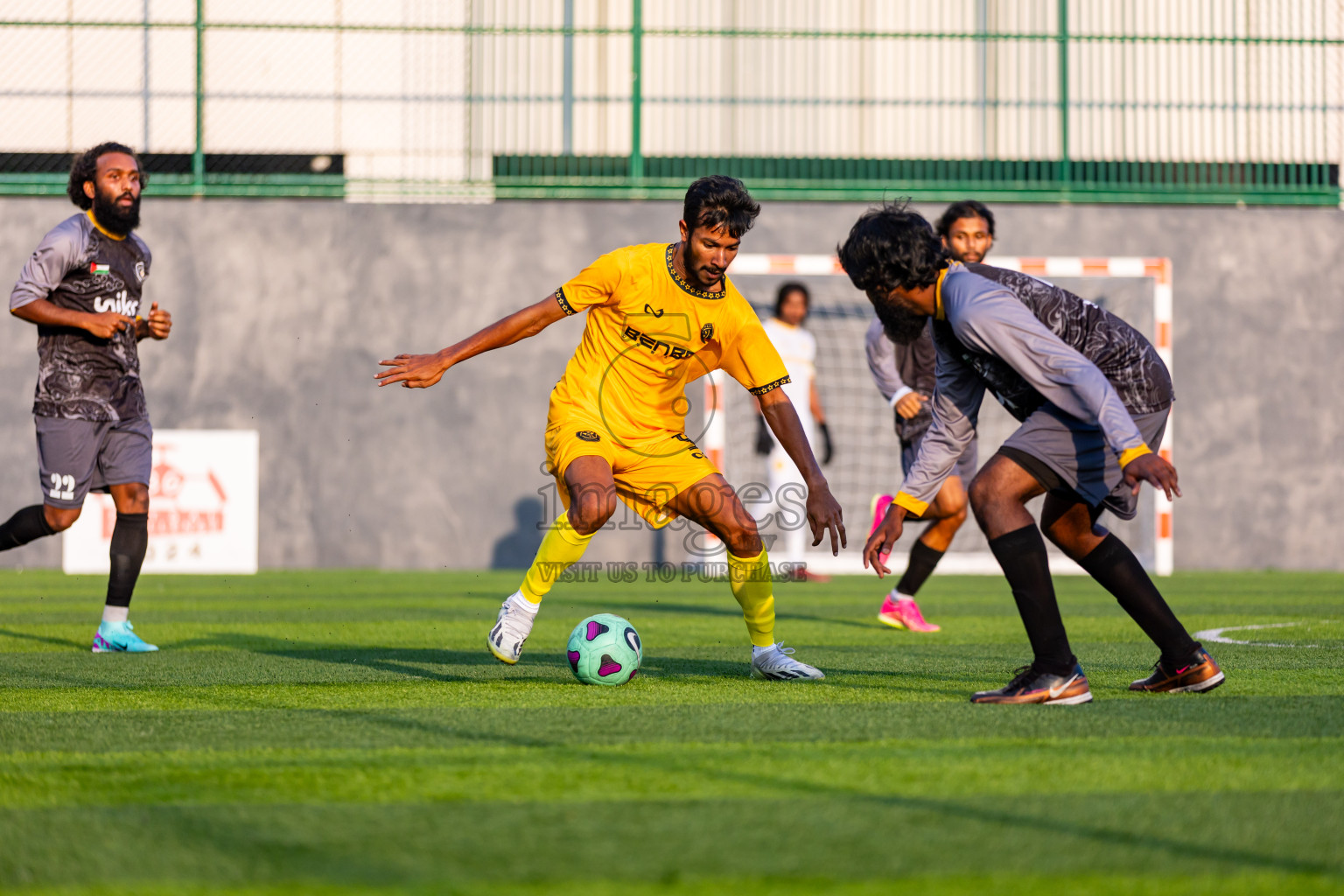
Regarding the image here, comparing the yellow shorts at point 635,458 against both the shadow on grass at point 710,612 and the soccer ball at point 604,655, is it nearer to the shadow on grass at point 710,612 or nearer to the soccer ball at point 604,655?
the soccer ball at point 604,655

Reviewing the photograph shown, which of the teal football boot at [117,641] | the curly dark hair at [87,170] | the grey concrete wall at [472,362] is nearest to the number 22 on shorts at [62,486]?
the teal football boot at [117,641]

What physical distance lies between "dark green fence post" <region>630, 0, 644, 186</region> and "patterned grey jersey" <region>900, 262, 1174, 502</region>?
30.4ft

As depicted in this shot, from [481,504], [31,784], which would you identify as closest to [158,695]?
[31,784]

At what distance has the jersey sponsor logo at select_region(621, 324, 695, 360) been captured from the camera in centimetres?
486

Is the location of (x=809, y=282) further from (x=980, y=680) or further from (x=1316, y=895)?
(x=1316, y=895)

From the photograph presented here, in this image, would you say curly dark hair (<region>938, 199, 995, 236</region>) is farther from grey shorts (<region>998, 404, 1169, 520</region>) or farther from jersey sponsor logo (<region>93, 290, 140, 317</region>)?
jersey sponsor logo (<region>93, 290, 140, 317</region>)

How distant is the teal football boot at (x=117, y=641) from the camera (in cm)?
582

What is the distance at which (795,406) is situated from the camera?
10.5 metres

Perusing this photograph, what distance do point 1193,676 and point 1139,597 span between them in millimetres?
297

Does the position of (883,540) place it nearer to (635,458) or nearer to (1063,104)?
(635,458)

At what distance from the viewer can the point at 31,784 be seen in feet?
9.26

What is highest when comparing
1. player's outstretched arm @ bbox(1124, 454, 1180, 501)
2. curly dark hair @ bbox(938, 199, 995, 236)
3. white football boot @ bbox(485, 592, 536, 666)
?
curly dark hair @ bbox(938, 199, 995, 236)

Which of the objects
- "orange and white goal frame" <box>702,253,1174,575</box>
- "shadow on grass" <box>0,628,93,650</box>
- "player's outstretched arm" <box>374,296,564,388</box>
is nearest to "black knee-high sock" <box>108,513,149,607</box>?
"shadow on grass" <box>0,628,93,650</box>

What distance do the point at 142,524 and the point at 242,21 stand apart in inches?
341
